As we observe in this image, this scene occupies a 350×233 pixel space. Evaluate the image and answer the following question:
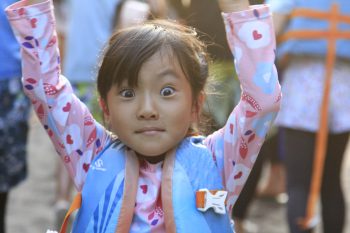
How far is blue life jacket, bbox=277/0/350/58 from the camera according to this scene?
3850 mm

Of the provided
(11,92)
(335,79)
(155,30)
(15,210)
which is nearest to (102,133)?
(155,30)

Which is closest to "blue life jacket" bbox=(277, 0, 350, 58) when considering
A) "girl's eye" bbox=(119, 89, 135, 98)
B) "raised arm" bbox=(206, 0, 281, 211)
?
"raised arm" bbox=(206, 0, 281, 211)

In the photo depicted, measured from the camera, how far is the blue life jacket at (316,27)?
385cm

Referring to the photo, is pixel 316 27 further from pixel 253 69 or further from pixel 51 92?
pixel 51 92

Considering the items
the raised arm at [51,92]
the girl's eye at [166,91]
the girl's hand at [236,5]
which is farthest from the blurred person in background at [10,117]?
the girl's hand at [236,5]

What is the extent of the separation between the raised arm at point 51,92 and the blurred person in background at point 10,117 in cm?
→ 102

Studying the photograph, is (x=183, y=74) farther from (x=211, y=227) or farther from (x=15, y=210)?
(x=15, y=210)

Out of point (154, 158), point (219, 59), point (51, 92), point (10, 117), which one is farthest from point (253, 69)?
point (219, 59)

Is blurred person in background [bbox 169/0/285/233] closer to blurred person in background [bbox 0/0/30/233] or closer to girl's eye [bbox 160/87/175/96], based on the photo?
blurred person in background [bbox 0/0/30/233]

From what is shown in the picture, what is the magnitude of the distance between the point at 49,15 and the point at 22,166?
1424mm

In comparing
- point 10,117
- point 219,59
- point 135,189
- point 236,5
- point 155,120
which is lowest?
point 219,59

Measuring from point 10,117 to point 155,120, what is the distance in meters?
1.42

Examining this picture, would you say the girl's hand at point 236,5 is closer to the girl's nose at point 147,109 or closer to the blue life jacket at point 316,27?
the girl's nose at point 147,109

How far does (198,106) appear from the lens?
8.25ft
